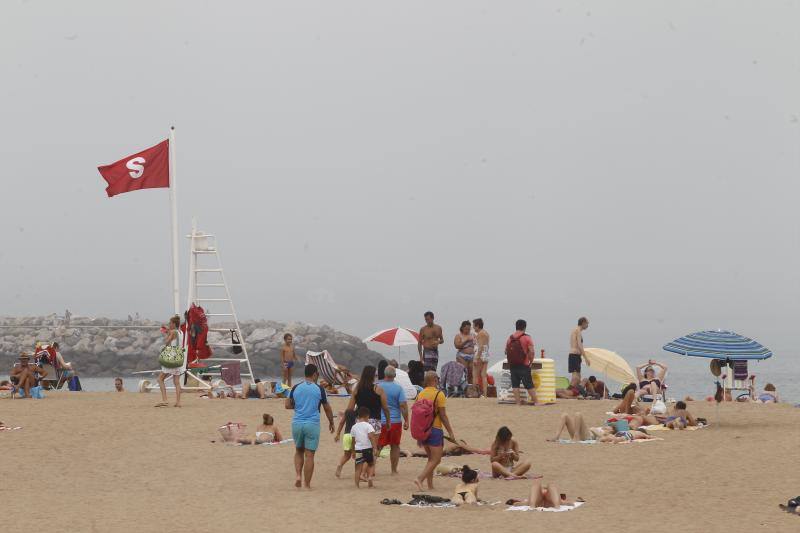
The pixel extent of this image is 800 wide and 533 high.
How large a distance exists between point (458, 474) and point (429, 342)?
828 cm

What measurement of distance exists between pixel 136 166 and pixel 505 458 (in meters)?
15.6

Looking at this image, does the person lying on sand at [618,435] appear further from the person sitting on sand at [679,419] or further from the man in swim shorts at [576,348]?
the man in swim shorts at [576,348]

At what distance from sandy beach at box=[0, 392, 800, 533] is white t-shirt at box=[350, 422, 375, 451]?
54 cm

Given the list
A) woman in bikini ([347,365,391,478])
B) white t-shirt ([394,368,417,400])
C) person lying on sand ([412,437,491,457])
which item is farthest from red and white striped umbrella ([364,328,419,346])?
woman in bikini ([347,365,391,478])

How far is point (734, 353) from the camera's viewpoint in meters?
18.7

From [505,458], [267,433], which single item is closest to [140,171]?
[267,433]

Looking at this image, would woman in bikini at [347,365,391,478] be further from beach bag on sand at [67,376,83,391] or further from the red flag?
beach bag on sand at [67,376,83,391]

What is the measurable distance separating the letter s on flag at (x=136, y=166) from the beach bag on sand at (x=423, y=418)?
15.9 m

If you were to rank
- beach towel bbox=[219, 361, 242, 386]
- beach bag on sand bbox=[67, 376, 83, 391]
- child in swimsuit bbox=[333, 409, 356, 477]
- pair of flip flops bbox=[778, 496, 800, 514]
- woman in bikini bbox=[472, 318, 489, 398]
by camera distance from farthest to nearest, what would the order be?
beach bag on sand bbox=[67, 376, 83, 391] → beach towel bbox=[219, 361, 242, 386] → woman in bikini bbox=[472, 318, 489, 398] → child in swimsuit bbox=[333, 409, 356, 477] → pair of flip flops bbox=[778, 496, 800, 514]

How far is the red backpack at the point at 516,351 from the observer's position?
806 inches

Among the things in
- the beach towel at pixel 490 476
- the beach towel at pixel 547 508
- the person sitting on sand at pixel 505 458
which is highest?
the person sitting on sand at pixel 505 458

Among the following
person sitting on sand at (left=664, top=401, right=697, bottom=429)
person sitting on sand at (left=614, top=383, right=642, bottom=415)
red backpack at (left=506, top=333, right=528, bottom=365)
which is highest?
red backpack at (left=506, top=333, right=528, bottom=365)

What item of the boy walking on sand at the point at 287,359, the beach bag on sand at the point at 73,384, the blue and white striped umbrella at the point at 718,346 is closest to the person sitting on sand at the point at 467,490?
the blue and white striped umbrella at the point at 718,346

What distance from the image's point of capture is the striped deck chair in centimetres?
2288
